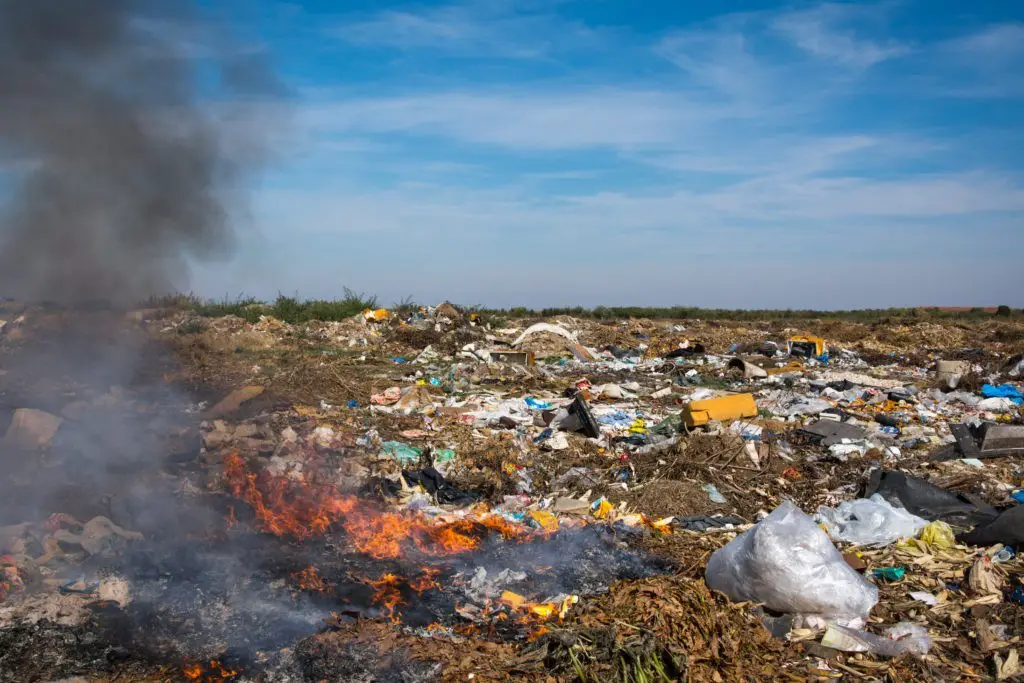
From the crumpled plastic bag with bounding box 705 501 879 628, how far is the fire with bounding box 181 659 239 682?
105 inches

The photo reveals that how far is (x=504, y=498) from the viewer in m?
6.10

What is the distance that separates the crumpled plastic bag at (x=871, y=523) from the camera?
16.3 feet

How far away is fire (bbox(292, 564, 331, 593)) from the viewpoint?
4.21 metres

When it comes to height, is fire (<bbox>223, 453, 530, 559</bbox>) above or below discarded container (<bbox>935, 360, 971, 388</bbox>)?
below

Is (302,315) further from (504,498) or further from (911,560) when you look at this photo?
(911,560)

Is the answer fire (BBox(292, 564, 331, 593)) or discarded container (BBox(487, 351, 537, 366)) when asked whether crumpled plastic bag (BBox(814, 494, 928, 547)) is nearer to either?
fire (BBox(292, 564, 331, 593))

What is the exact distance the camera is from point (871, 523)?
5086mm

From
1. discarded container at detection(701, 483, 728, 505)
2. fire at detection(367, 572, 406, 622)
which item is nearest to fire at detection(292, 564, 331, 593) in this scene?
fire at detection(367, 572, 406, 622)

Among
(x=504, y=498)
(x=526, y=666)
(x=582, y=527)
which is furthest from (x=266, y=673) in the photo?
(x=504, y=498)

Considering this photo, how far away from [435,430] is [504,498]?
2.26 metres

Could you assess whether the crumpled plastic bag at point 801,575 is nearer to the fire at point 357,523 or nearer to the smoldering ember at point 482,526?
the smoldering ember at point 482,526

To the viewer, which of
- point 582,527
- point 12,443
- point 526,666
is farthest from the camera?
point 12,443

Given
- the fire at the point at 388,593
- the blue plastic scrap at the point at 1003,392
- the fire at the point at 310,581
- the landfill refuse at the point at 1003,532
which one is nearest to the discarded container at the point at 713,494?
the landfill refuse at the point at 1003,532

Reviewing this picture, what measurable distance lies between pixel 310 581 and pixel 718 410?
536cm
